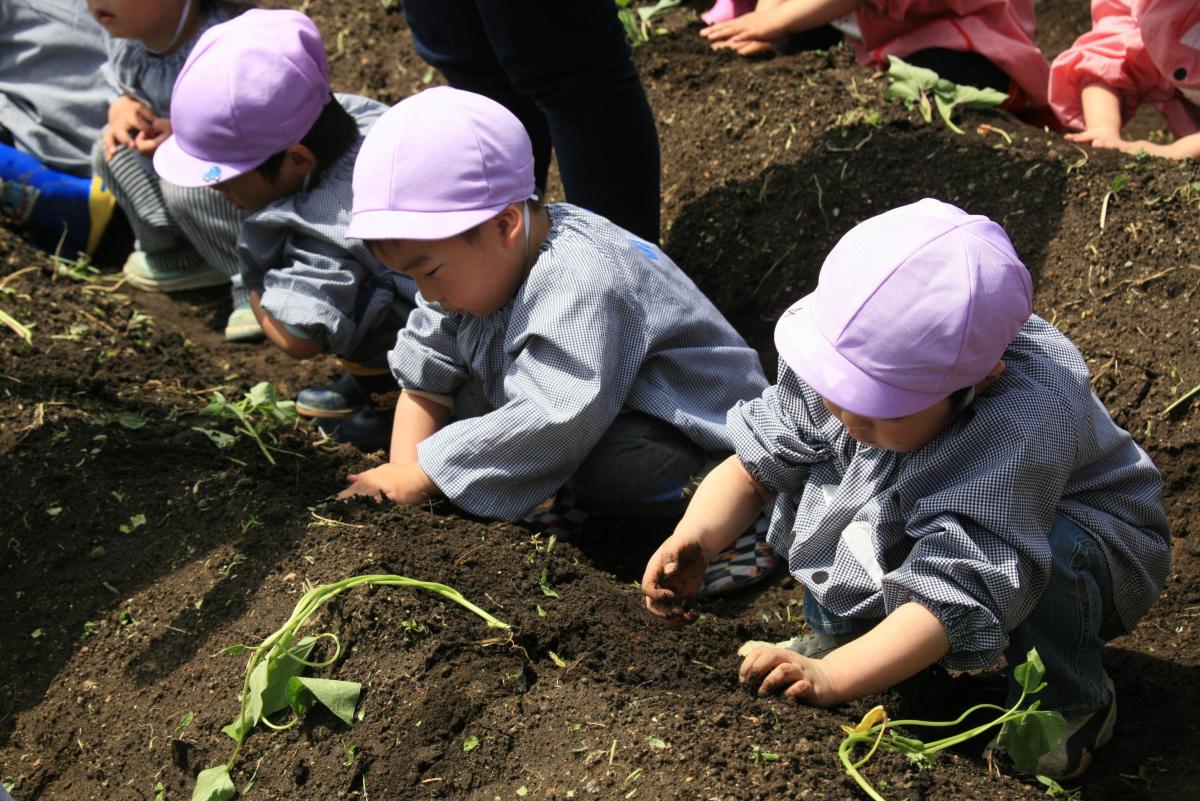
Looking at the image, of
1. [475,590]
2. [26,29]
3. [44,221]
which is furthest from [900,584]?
[26,29]

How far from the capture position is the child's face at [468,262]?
2748 mm

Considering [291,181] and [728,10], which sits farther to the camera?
[728,10]

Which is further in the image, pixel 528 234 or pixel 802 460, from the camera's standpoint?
pixel 528 234

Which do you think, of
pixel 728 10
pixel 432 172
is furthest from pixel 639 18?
pixel 432 172

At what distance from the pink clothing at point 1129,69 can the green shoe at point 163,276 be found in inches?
122

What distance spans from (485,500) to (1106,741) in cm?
142

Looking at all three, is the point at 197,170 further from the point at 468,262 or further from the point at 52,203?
the point at 52,203

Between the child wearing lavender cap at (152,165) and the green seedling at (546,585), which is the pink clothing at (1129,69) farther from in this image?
the child wearing lavender cap at (152,165)

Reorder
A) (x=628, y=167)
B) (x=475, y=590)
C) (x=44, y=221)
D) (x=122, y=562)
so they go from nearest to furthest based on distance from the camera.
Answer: (x=475, y=590)
(x=122, y=562)
(x=628, y=167)
(x=44, y=221)

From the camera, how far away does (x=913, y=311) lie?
1.86 m

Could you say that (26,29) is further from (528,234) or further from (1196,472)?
(1196,472)

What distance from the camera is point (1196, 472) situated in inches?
114

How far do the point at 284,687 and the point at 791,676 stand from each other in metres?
0.94

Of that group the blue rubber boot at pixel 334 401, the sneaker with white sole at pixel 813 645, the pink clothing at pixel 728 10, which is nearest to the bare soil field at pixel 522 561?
the sneaker with white sole at pixel 813 645
